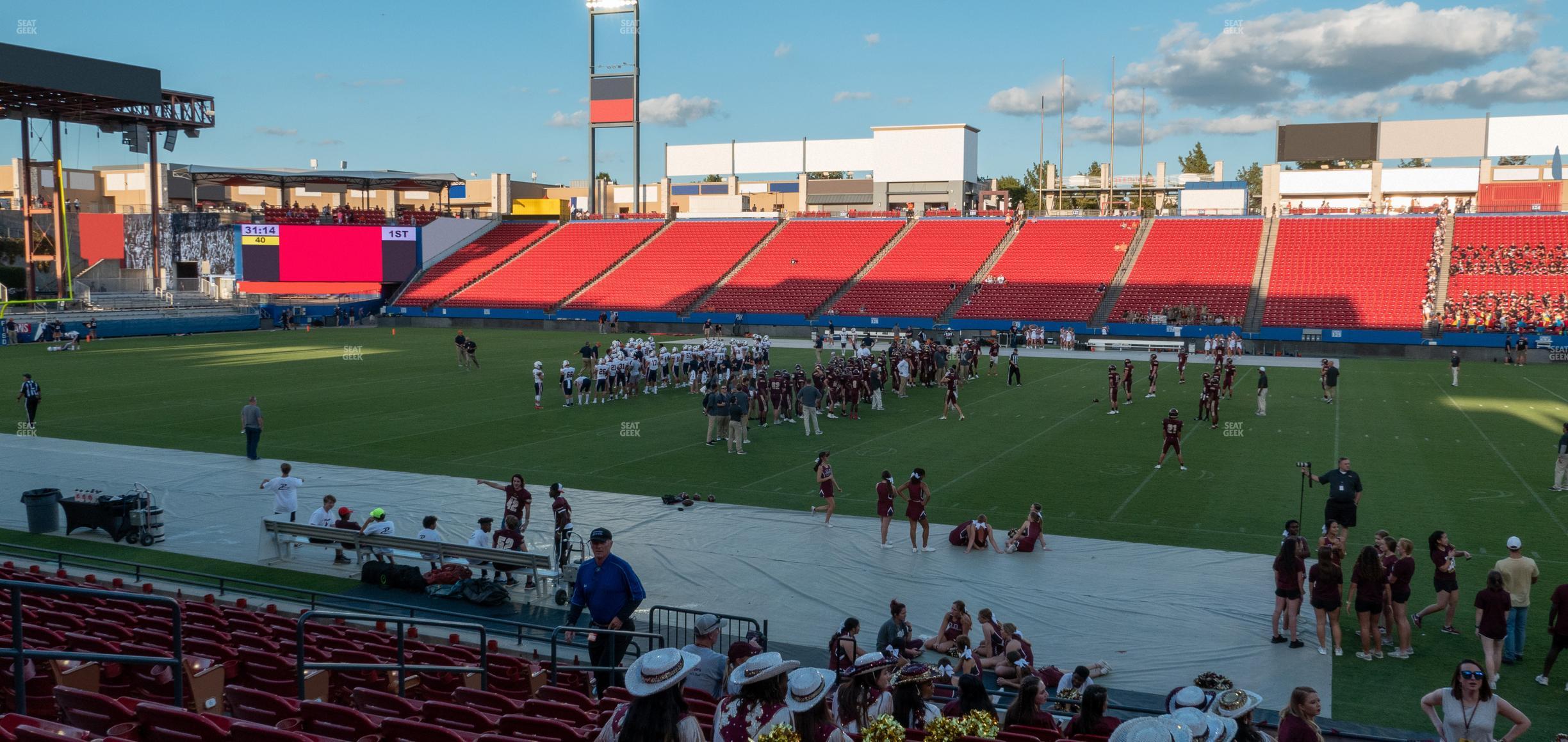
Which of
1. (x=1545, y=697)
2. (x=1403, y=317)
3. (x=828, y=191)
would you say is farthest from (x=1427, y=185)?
(x=1545, y=697)

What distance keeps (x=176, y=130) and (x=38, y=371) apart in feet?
98.3

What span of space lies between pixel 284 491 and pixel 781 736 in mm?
12646

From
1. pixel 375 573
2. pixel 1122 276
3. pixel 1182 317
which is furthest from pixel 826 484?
pixel 1122 276

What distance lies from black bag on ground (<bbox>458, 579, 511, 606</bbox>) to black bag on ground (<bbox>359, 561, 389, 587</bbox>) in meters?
1.10

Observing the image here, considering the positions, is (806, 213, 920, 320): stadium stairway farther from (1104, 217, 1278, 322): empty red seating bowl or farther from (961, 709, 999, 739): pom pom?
(961, 709, 999, 739): pom pom

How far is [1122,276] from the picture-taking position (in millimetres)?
53750

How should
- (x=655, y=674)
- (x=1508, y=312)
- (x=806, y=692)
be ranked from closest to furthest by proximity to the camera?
(x=655, y=674), (x=806, y=692), (x=1508, y=312)

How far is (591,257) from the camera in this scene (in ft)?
216

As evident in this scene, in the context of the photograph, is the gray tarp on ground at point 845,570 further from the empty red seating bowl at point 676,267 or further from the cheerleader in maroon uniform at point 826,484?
the empty red seating bowl at point 676,267

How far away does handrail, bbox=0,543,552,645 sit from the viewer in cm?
1093

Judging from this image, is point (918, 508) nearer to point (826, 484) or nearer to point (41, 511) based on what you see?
point (826, 484)

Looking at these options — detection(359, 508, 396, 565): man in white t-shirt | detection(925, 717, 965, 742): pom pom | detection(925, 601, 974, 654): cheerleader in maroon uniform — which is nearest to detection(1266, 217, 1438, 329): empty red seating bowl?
detection(925, 601, 974, 654): cheerleader in maroon uniform

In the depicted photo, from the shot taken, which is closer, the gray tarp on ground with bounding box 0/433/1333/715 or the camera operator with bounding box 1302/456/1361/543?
the gray tarp on ground with bounding box 0/433/1333/715

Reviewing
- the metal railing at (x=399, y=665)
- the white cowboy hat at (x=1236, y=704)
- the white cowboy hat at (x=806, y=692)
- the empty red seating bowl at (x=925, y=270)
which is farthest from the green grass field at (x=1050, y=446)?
the empty red seating bowl at (x=925, y=270)
